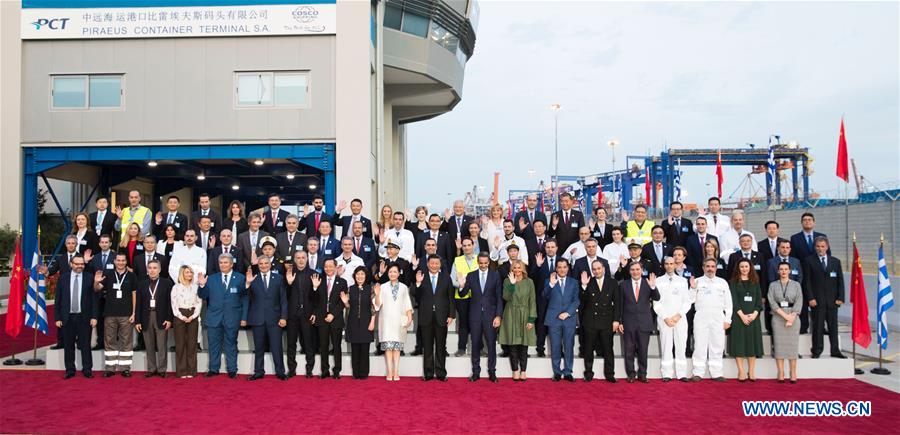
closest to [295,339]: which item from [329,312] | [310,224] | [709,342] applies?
[329,312]

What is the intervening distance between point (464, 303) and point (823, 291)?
543 centimetres

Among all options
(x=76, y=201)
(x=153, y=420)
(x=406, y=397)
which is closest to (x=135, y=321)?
(x=153, y=420)

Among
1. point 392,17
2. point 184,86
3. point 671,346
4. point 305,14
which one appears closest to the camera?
point 671,346

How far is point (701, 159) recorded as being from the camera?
54.4 meters

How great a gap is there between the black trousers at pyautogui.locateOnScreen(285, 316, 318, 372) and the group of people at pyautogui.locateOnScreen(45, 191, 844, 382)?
0.02 m

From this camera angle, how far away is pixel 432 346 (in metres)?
9.21

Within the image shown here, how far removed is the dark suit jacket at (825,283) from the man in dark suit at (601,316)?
3.06 meters

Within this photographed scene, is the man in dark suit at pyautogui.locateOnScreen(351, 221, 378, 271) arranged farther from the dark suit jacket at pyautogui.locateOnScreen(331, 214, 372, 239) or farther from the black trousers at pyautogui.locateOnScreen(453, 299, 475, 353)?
the black trousers at pyautogui.locateOnScreen(453, 299, 475, 353)

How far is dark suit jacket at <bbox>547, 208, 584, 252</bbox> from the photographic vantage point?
10.9m

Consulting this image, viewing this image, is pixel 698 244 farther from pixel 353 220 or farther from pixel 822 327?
pixel 353 220

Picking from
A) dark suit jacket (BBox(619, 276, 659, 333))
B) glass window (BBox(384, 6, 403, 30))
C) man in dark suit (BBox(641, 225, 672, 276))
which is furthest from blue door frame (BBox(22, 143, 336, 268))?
dark suit jacket (BBox(619, 276, 659, 333))

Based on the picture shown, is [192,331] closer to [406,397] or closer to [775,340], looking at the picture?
[406,397]

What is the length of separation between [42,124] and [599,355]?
17.8m

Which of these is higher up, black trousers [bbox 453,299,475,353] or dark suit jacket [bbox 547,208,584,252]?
dark suit jacket [bbox 547,208,584,252]
